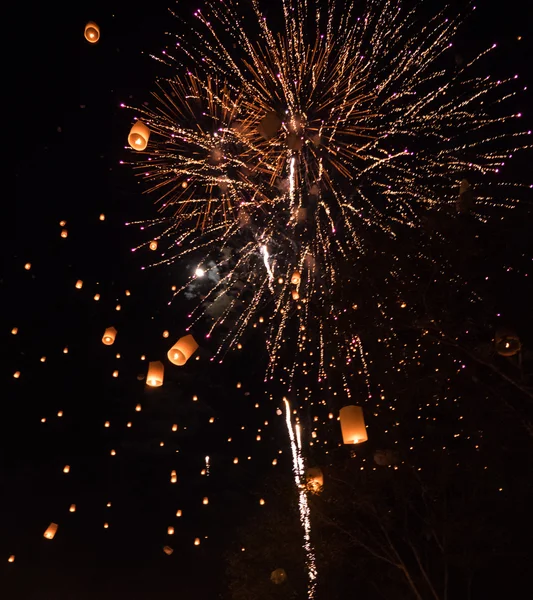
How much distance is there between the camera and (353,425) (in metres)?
4.53

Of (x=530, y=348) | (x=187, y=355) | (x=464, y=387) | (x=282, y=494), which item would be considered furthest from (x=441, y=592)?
(x=187, y=355)

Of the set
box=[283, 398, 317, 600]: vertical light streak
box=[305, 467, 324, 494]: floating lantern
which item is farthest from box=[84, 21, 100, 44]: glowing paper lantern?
box=[283, 398, 317, 600]: vertical light streak

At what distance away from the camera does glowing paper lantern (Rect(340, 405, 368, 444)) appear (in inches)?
177

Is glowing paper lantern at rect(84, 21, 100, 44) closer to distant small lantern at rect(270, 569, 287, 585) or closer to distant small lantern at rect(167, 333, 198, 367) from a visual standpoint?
distant small lantern at rect(167, 333, 198, 367)

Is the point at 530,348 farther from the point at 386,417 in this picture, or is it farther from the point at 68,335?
the point at 68,335

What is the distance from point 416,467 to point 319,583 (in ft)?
8.93

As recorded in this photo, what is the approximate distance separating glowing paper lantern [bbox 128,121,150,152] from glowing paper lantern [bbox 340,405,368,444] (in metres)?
2.65

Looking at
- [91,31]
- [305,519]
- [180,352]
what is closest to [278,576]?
[305,519]

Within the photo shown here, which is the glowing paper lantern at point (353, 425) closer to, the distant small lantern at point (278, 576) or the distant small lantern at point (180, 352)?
the distant small lantern at point (180, 352)

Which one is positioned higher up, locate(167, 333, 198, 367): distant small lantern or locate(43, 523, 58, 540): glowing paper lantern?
locate(167, 333, 198, 367): distant small lantern

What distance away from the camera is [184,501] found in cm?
1157

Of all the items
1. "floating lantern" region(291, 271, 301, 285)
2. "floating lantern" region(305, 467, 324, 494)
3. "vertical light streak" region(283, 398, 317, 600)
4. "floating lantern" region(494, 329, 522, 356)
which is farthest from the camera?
"vertical light streak" region(283, 398, 317, 600)

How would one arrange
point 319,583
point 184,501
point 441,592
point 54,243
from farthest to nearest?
point 184,501 < point 319,583 < point 441,592 < point 54,243

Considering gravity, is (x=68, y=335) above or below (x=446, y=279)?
above
